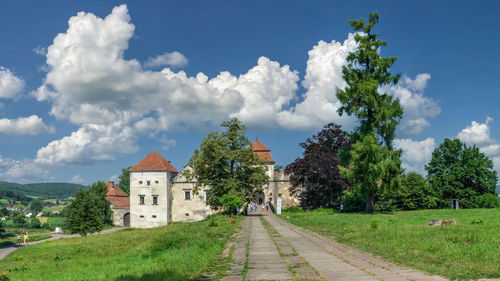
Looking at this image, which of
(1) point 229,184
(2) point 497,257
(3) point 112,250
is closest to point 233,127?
(1) point 229,184

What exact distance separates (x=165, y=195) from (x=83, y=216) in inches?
660

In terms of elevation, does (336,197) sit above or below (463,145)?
below

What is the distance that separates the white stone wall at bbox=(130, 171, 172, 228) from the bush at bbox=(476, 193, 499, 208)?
39147 mm

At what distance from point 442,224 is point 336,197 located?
30.4m

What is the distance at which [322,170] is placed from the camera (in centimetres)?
4394

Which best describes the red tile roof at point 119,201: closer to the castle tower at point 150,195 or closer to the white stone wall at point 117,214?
the white stone wall at point 117,214

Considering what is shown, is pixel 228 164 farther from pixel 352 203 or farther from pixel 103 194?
pixel 103 194

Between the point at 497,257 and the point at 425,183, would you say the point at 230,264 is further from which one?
the point at 425,183

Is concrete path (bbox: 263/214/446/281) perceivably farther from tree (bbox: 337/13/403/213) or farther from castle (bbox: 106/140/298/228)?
castle (bbox: 106/140/298/228)

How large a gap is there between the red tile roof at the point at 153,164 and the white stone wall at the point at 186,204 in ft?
9.25

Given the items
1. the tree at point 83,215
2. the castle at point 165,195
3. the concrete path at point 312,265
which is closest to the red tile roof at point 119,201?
the castle at point 165,195

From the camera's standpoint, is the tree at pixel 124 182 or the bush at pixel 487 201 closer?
the bush at pixel 487 201

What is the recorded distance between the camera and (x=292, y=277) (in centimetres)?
787

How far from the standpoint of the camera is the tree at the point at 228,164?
41.3 m
